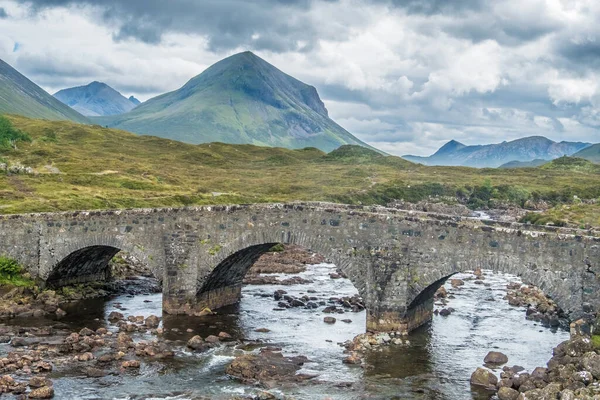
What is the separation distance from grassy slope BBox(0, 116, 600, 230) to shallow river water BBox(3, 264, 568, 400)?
25.8m

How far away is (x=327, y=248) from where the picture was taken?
1230 inches

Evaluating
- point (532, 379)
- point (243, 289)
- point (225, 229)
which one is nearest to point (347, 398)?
point (532, 379)

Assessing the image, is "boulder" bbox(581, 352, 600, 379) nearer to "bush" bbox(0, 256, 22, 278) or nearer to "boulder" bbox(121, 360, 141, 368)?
"boulder" bbox(121, 360, 141, 368)

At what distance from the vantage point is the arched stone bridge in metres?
25.6

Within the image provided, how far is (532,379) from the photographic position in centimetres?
2255

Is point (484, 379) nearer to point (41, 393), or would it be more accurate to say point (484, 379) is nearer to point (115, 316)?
point (41, 393)

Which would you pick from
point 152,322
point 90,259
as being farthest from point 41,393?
point 90,259

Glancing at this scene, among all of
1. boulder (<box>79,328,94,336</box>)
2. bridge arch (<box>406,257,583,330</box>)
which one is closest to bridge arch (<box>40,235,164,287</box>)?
boulder (<box>79,328,94,336</box>)

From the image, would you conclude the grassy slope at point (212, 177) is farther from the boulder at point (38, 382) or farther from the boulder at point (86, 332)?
the boulder at point (38, 382)

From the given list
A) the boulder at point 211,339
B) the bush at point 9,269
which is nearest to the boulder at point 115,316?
the boulder at point 211,339

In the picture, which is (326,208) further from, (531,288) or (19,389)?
(531,288)

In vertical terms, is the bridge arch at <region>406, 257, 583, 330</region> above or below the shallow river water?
above

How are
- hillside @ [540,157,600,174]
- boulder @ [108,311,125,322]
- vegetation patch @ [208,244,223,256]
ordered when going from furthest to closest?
hillside @ [540,157,600,174]
boulder @ [108,311,125,322]
vegetation patch @ [208,244,223,256]

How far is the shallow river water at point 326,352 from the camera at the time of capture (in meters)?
23.9
